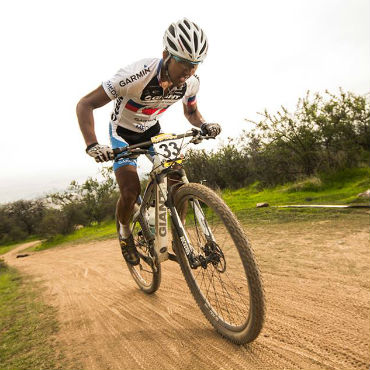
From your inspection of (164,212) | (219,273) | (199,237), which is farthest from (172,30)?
(219,273)

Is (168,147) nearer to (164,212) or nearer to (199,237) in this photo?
(164,212)

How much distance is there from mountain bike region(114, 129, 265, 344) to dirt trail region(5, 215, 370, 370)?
0.23m

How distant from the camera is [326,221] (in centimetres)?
657

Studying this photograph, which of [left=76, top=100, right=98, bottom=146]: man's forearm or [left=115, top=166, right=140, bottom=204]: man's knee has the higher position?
[left=76, top=100, right=98, bottom=146]: man's forearm

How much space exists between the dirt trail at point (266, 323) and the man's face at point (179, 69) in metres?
2.61

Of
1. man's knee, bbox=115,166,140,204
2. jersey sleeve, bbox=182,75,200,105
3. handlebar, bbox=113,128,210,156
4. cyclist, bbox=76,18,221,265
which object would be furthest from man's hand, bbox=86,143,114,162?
jersey sleeve, bbox=182,75,200,105

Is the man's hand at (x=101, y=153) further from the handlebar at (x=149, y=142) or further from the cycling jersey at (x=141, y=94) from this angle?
the cycling jersey at (x=141, y=94)

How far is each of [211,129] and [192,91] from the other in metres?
0.85

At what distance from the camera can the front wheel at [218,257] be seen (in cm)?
218

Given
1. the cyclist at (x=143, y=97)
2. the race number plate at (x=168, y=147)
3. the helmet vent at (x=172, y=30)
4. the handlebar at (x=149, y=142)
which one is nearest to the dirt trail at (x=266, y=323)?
the cyclist at (x=143, y=97)

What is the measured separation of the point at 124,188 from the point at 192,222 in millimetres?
1051

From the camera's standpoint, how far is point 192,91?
375 centimetres

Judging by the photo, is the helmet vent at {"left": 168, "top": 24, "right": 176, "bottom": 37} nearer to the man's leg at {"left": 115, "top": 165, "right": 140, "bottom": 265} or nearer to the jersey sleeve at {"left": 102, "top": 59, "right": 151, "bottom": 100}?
the jersey sleeve at {"left": 102, "top": 59, "right": 151, "bottom": 100}

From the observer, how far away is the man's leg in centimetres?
341
